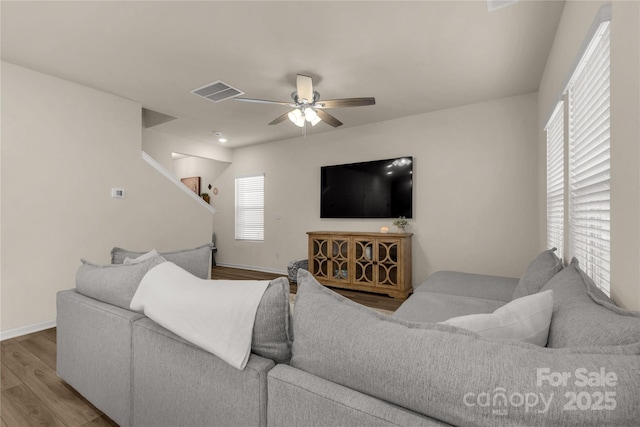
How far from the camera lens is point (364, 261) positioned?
4309 millimetres

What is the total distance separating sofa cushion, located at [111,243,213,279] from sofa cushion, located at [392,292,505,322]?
1443 millimetres

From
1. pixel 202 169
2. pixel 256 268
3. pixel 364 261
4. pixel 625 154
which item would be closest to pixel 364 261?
pixel 364 261

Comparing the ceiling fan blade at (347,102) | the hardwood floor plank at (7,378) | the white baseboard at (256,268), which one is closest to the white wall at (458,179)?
the white baseboard at (256,268)

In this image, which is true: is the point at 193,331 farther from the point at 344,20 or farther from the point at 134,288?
the point at 344,20

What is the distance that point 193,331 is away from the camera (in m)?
1.06

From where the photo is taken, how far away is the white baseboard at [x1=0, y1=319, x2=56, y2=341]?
2.78 m

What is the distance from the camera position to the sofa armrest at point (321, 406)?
685 millimetres

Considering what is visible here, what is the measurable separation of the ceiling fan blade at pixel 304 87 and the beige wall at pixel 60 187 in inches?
92.5

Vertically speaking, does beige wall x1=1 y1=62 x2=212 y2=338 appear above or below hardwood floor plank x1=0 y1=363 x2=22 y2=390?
above

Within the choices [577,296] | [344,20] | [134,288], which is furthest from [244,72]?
[577,296]

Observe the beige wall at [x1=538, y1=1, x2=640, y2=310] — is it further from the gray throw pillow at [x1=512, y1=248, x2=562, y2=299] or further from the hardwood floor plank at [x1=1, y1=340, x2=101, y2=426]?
the hardwood floor plank at [x1=1, y1=340, x2=101, y2=426]

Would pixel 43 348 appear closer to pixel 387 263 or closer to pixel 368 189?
pixel 387 263

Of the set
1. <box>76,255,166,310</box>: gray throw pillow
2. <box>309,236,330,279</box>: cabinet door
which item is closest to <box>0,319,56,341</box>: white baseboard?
<box>76,255,166,310</box>: gray throw pillow

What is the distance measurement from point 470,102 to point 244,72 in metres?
2.82
